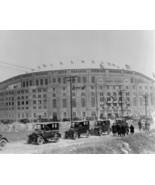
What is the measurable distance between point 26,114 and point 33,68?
47.5 inches

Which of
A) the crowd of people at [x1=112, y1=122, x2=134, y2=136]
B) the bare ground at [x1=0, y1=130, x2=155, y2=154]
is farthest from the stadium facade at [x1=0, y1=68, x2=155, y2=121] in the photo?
the bare ground at [x1=0, y1=130, x2=155, y2=154]

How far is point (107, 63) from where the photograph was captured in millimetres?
9273

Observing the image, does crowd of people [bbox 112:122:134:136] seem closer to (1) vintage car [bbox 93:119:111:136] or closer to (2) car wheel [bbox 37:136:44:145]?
(1) vintage car [bbox 93:119:111:136]

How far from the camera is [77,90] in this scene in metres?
9.38

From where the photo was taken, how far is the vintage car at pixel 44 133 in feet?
30.0

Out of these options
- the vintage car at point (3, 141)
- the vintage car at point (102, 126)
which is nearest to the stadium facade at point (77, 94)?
the vintage car at point (102, 126)

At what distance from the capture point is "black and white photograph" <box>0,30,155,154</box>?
9.15 meters

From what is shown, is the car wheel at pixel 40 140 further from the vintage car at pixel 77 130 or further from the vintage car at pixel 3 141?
the vintage car at pixel 3 141

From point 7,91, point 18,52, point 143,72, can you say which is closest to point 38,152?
point 7,91

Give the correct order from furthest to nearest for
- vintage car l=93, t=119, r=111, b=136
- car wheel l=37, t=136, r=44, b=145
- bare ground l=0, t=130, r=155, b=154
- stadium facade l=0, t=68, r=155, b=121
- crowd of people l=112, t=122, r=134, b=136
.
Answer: crowd of people l=112, t=122, r=134, b=136, vintage car l=93, t=119, r=111, b=136, stadium facade l=0, t=68, r=155, b=121, car wheel l=37, t=136, r=44, b=145, bare ground l=0, t=130, r=155, b=154

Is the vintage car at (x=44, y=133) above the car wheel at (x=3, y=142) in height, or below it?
above

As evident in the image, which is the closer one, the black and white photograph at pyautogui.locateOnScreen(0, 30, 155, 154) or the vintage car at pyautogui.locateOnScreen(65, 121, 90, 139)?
the black and white photograph at pyautogui.locateOnScreen(0, 30, 155, 154)

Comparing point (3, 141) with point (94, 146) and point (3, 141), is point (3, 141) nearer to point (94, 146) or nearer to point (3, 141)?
point (3, 141)

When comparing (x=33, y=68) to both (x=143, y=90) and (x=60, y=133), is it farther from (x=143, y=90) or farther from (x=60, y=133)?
(x=143, y=90)
